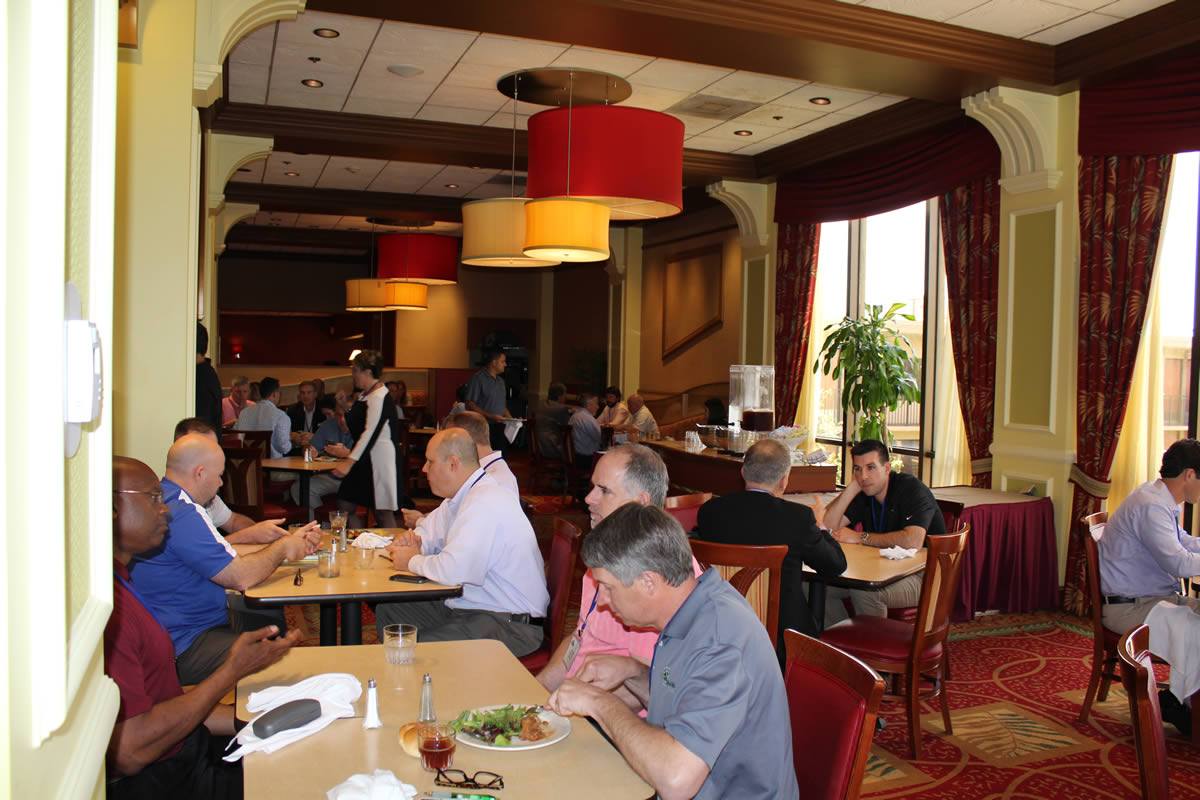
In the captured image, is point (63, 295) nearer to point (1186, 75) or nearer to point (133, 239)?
point (133, 239)

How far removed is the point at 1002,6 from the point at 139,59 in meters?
4.48

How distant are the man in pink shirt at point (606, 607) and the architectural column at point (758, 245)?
7.24 meters

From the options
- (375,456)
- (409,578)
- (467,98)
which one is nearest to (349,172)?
(467,98)

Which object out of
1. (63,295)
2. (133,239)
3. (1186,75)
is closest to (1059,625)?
(1186,75)

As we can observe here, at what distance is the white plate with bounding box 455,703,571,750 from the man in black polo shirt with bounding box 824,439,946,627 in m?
2.87

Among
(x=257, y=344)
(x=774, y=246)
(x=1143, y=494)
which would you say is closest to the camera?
(x=1143, y=494)

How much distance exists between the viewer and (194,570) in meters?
3.46

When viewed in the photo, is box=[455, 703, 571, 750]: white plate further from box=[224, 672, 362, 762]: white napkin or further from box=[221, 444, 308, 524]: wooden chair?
box=[221, 444, 308, 524]: wooden chair

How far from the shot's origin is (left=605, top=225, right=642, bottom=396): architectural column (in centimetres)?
1399

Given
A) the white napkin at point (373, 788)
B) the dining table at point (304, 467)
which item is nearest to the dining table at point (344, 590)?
the white napkin at point (373, 788)

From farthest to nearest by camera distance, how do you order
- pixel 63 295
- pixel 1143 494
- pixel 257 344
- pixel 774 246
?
pixel 257 344 → pixel 774 246 → pixel 1143 494 → pixel 63 295

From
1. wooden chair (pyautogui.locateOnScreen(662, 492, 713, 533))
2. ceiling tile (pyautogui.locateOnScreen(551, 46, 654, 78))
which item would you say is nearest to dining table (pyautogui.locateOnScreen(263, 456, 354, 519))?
wooden chair (pyautogui.locateOnScreen(662, 492, 713, 533))

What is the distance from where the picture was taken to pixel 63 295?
866 mm

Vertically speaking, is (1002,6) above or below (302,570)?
above
